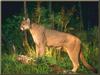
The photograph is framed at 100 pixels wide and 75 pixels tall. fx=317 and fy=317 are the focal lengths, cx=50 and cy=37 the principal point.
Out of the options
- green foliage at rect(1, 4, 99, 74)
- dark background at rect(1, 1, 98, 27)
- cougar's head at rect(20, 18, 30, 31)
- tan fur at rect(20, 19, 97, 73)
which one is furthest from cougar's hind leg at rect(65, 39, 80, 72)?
cougar's head at rect(20, 18, 30, 31)

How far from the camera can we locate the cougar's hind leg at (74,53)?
8156 mm

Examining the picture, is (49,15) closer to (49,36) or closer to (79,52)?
(49,36)

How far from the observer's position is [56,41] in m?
8.23

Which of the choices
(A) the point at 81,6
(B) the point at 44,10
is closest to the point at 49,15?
(B) the point at 44,10

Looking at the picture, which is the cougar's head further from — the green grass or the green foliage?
the green grass

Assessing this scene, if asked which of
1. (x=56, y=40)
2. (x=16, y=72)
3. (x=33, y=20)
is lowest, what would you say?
(x=16, y=72)

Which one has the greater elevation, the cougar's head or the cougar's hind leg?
the cougar's head

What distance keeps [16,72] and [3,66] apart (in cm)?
37

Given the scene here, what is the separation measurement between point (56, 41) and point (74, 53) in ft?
1.84

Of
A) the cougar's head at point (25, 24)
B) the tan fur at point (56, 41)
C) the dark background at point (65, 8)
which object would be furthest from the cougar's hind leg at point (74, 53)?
the cougar's head at point (25, 24)

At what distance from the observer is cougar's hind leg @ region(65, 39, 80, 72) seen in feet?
26.8

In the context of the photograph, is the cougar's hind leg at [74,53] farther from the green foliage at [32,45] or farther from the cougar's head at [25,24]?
the cougar's head at [25,24]

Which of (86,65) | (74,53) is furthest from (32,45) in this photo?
(86,65)

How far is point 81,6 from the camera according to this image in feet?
26.9
